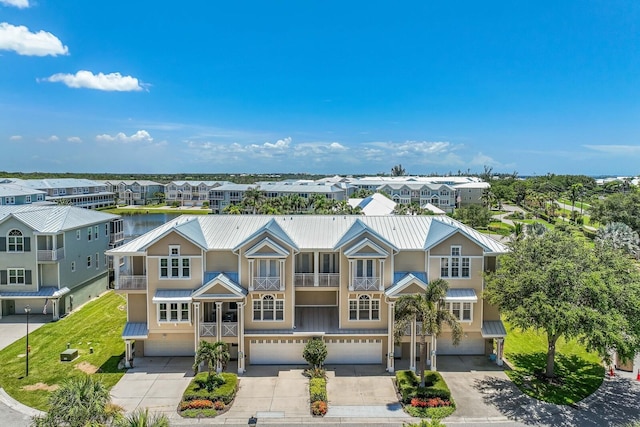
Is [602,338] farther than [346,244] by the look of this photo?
No

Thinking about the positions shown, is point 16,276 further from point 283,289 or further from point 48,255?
point 283,289

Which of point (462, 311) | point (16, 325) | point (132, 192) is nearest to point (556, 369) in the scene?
point (462, 311)

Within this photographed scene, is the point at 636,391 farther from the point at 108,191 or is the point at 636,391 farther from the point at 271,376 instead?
the point at 108,191

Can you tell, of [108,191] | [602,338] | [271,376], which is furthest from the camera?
[108,191]

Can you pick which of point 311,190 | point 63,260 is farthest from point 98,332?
point 311,190

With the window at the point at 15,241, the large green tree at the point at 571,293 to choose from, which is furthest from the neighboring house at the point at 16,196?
the large green tree at the point at 571,293

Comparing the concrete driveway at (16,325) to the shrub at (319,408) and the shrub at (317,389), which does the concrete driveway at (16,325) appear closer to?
the shrub at (317,389)
